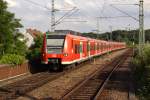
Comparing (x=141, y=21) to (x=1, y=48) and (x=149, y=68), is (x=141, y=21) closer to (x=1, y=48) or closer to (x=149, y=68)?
(x=1, y=48)

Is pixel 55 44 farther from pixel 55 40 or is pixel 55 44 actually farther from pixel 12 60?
pixel 12 60

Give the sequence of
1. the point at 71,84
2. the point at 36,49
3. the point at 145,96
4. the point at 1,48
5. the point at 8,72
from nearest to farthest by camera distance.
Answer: the point at 145,96 → the point at 71,84 → the point at 8,72 → the point at 1,48 → the point at 36,49

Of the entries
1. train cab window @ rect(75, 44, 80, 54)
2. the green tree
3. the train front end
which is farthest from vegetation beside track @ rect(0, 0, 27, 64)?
the train front end

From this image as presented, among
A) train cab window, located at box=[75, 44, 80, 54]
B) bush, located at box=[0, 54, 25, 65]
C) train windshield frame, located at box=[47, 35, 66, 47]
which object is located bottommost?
bush, located at box=[0, 54, 25, 65]

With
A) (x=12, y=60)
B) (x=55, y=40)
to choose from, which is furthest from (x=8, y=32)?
(x=12, y=60)

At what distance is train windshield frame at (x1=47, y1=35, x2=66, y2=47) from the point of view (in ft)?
95.1

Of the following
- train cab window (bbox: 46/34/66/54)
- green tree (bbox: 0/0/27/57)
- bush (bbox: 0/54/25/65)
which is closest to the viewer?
bush (bbox: 0/54/25/65)

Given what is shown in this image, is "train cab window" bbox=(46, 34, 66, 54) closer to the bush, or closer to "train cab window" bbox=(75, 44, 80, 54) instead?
the bush

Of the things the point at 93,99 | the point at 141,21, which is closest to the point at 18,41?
the point at 141,21

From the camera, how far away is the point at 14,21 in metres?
37.3

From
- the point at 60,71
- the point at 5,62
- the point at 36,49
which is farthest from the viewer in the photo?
the point at 36,49

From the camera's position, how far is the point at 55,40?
29031mm

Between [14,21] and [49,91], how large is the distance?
20.0 metres

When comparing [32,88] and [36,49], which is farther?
[36,49]
